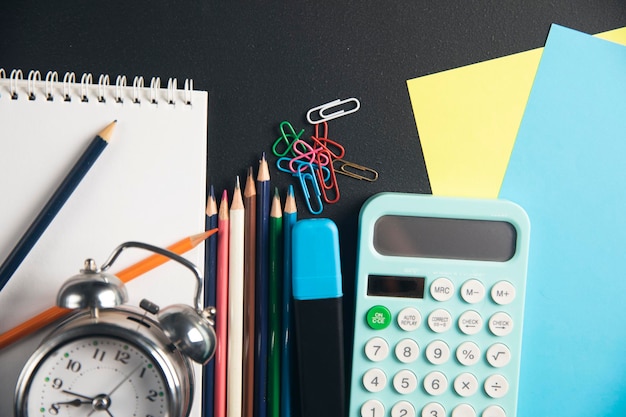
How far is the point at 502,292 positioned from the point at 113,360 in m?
0.45

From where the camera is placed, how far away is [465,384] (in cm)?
67

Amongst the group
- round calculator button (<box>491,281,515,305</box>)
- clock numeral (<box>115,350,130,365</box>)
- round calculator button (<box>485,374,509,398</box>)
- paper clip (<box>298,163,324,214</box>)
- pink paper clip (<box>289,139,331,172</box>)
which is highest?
pink paper clip (<box>289,139,331,172</box>)

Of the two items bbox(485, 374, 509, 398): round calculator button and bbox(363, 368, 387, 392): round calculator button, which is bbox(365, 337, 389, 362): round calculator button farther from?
bbox(485, 374, 509, 398): round calculator button

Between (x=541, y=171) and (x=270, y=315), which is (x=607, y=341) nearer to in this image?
(x=541, y=171)

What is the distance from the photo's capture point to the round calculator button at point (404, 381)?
0.67 metres

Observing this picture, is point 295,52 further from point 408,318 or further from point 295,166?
point 408,318

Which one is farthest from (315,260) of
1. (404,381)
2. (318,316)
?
(404,381)

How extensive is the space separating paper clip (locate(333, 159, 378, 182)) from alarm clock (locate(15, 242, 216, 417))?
0.23 m

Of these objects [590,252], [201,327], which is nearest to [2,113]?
[201,327]

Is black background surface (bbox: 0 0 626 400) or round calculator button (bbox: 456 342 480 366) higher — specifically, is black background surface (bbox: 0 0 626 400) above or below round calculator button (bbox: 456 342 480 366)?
above

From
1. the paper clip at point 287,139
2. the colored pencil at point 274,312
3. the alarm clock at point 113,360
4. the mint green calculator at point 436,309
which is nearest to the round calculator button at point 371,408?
the mint green calculator at point 436,309

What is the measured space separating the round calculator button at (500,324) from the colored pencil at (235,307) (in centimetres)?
30

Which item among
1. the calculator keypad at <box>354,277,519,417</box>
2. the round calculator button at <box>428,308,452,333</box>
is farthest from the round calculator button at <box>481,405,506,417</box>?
the round calculator button at <box>428,308,452,333</box>

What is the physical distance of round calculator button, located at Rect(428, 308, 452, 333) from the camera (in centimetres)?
67
